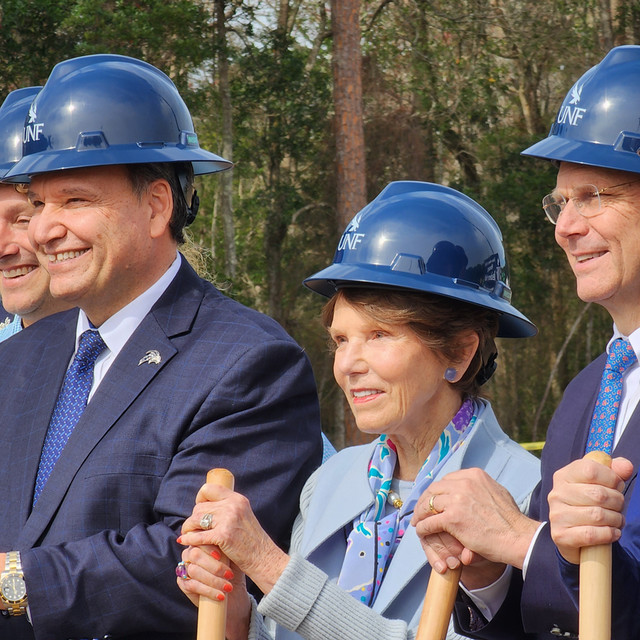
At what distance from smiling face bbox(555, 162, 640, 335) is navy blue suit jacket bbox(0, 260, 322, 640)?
949 mm

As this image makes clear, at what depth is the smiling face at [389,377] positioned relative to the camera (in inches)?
123

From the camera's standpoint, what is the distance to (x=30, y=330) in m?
3.87

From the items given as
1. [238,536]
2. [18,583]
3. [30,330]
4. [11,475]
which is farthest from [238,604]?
[30,330]

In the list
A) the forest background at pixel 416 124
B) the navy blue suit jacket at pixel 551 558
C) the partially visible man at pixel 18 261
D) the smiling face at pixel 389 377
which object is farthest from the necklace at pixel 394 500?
the forest background at pixel 416 124

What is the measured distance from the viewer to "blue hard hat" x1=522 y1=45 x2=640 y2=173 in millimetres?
2758

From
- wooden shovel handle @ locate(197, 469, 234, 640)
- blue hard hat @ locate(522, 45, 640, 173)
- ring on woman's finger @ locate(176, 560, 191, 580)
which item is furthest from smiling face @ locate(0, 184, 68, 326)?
blue hard hat @ locate(522, 45, 640, 173)

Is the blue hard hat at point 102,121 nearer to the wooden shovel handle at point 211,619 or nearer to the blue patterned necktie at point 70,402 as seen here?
the blue patterned necktie at point 70,402

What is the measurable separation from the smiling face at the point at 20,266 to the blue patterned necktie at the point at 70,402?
37.8 inches

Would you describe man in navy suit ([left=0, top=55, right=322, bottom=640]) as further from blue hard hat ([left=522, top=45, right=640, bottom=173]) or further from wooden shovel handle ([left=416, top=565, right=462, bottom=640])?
blue hard hat ([left=522, top=45, right=640, bottom=173])

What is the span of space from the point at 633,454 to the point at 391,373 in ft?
2.72

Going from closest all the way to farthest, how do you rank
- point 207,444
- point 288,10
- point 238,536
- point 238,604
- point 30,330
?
point 238,536, point 238,604, point 207,444, point 30,330, point 288,10

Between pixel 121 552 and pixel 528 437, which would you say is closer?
pixel 121 552

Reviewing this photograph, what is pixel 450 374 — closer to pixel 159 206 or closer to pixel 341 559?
pixel 341 559

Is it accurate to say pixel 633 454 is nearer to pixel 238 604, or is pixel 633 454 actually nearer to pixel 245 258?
pixel 238 604
